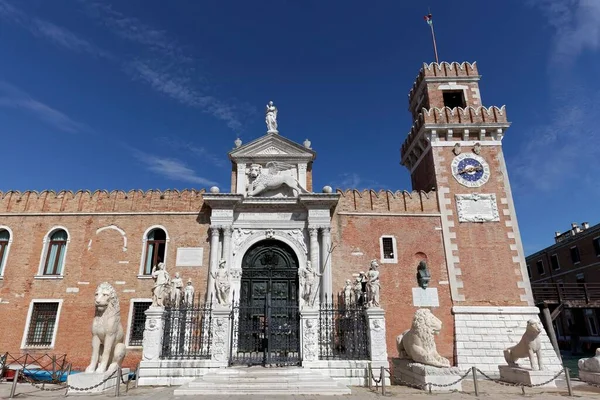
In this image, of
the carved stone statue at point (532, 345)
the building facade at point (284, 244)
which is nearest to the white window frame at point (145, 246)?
the building facade at point (284, 244)

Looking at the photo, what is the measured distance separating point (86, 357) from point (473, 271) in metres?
17.0

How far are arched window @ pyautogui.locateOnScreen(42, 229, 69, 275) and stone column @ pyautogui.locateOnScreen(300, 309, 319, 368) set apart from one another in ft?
40.0

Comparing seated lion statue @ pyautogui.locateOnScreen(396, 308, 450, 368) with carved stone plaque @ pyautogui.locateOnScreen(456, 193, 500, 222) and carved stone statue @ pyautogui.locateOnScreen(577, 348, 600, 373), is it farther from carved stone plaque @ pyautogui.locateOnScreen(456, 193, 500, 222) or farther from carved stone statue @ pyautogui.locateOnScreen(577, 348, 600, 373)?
carved stone plaque @ pyautogui.locateOnScreen(456, 193, 500, 222)

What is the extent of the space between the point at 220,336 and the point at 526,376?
903 cm

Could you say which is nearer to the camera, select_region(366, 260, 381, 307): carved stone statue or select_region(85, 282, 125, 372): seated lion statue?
select_region(85, 282, 125, 372): seated lion statue

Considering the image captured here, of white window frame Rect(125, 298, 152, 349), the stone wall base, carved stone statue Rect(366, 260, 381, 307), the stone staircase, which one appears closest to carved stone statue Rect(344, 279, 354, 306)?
carved stone statue Rect(366, 260, 381, 307)

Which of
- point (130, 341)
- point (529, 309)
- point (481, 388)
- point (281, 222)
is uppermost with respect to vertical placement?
point (281, 222)

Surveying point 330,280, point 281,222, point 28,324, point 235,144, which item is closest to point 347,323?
point 330,280

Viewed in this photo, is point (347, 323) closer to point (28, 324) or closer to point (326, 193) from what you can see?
point (326, 193)

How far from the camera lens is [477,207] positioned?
60.9 ft

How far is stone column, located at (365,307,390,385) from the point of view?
37.9 ft

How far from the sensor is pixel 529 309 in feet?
54.8

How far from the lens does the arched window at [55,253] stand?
57.7 ft

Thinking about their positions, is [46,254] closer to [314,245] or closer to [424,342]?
[314,245]
